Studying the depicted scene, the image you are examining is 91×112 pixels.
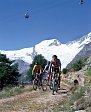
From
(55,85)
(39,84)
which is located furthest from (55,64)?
(39,84)

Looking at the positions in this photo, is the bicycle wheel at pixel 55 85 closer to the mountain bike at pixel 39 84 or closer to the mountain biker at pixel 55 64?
the mountain biker at pixel 55 64

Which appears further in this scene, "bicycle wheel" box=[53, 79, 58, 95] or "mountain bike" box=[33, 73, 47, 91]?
"mountain bike" box=[33, 73, 47, 91]

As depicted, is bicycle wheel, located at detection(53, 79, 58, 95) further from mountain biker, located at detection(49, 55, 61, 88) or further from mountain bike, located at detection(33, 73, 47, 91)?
mountain bike, located at detection(33, 73, 47, 91)

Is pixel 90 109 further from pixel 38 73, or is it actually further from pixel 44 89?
pixel 38 73

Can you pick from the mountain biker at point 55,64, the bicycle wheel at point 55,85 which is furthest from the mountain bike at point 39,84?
the mountain biker at point 55,64

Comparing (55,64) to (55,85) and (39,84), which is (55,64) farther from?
(39,84)

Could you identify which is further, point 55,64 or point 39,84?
point 39,84

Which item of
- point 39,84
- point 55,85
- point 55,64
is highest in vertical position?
point 55,64

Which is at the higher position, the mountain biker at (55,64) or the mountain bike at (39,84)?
the mountain biker at (55,64)

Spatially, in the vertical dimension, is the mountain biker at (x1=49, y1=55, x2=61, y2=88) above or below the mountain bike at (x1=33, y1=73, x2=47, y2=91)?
above

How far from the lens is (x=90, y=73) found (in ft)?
78.3

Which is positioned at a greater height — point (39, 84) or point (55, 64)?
point (55, 64)

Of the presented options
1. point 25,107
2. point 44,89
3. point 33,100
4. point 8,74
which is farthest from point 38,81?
point 8,74

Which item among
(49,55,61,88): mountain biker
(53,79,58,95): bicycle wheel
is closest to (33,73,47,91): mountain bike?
(53,79,58,95): bicycle wheel
